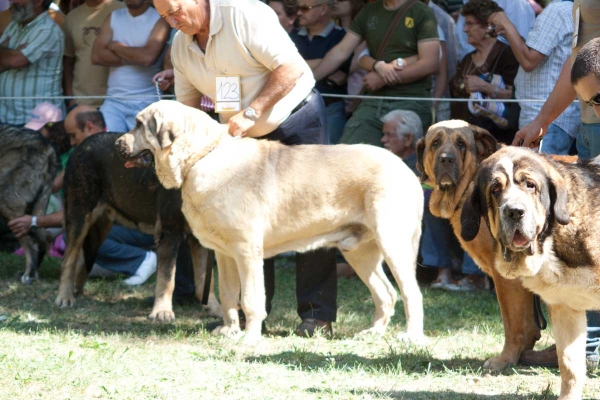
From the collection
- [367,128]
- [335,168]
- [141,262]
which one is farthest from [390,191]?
[141,262]

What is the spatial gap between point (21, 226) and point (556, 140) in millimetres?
5070

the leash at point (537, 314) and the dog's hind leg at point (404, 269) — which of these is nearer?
the leash at point (537, 314)

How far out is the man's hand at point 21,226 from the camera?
8.32 metres

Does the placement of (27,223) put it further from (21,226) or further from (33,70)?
(33,70)

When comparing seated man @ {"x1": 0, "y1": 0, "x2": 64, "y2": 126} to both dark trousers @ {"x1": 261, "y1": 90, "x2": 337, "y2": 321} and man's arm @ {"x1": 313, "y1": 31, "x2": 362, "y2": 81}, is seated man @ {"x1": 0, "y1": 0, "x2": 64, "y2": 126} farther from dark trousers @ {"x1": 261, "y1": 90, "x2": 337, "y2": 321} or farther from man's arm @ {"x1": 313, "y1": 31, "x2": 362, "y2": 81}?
dark trousers @ {"x1": 261, "y1": 90, "x2": 337, "y2": 321}

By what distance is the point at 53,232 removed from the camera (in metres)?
9.16

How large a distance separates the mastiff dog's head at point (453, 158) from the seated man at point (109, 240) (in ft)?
13.2

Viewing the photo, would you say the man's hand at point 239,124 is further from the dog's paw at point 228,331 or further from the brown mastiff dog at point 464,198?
the dog's paw at point 228,331

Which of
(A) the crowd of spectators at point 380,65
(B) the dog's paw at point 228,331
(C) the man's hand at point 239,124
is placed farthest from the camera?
(A) the crowd of spectators at point 380,65

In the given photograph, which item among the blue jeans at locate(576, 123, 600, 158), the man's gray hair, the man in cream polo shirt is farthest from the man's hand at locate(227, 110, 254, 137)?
the man's gray hair

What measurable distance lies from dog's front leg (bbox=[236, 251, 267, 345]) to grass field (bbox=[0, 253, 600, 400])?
13 centimetres

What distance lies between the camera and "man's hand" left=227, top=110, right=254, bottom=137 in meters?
5.78

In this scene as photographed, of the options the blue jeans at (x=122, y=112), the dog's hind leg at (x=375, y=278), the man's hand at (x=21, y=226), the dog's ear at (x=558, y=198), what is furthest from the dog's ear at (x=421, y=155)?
the man's hand at (x=21, y=226)

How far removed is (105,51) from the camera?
9.12 metres
